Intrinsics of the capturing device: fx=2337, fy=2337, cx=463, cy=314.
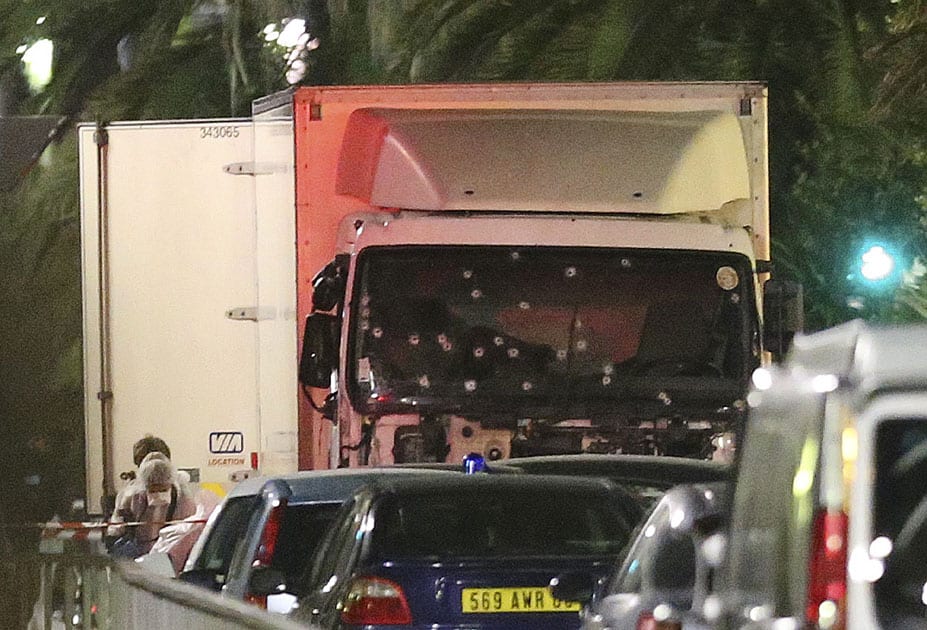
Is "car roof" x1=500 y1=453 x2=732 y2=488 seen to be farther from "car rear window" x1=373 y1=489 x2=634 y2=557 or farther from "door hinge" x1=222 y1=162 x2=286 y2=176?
"door hinge" x1=222 y1=162 x2=286 y2=176

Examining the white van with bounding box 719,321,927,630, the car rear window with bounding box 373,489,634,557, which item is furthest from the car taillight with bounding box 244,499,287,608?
the white van with bounding box 719,321,927,630

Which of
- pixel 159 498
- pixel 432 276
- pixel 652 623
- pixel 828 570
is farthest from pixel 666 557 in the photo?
pixel 159 498

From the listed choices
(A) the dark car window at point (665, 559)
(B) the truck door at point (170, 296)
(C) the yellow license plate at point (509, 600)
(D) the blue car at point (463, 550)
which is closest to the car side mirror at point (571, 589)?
(C) the yellow license plate at point (509, 600)

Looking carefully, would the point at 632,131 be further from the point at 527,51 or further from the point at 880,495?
the point at 880,495

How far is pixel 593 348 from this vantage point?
1422 centimetres

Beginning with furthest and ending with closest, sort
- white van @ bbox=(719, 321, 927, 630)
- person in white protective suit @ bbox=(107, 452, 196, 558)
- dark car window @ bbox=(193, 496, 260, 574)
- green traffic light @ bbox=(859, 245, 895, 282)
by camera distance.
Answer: green traffic light @ bbox=(859, 245, 895, 282) < person in white protective suit @ bbox=(107, 452, 196, 558) < dark car window @ bbox=(193, 496, 260, 574) < white van @ bbox=(719, 321, 927, 630)

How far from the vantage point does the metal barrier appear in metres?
7.88

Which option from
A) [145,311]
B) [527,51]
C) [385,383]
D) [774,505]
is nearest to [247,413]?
[145,311]

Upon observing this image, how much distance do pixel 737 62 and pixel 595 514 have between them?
27.9 feet

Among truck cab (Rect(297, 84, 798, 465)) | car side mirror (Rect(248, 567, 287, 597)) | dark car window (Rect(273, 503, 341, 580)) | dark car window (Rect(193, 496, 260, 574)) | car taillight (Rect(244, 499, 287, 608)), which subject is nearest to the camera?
car side mirror (Rect(248, 567, 287, 597))

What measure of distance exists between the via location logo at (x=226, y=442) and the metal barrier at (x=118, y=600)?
1.09 m

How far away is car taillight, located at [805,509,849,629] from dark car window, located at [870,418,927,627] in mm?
74

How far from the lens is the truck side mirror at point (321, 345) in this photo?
14.3 m

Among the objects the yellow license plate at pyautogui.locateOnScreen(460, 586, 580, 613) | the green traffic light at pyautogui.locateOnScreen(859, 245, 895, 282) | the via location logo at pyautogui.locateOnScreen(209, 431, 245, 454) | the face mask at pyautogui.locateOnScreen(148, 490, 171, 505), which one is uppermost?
the green traffic light at pyautogui.locateOnScreen(859, 245, 895, 282)
